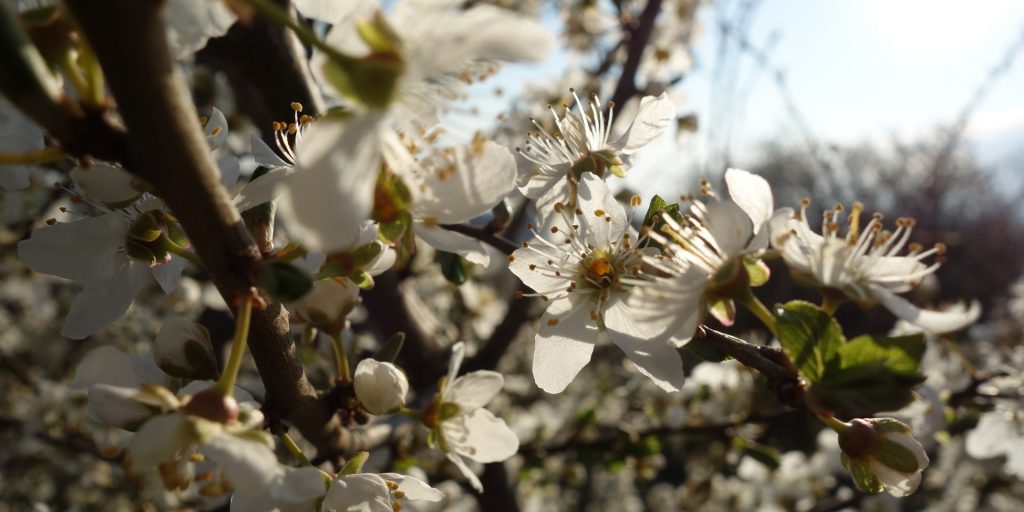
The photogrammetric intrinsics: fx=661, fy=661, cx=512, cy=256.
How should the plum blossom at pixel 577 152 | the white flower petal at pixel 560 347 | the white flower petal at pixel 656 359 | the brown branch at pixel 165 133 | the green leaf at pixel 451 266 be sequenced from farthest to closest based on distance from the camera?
the green leaf at pixel 451 266 < the plum blossom at pixel 577 152 < the white flower petal at pixel 560 347 < the white flower petal at pixel 656 359 < the brown branch at pixel 165 133

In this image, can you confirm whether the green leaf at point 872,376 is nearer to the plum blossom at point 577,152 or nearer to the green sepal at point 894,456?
the green sepal at point 894,456

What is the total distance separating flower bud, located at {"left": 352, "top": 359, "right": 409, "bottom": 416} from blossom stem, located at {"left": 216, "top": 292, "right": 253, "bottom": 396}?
9.5 inches

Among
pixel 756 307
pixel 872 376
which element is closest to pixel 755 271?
pixel 756 307

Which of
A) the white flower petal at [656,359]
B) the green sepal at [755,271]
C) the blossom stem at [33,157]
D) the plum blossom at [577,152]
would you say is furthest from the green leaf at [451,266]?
the blossom stem at [33,157]

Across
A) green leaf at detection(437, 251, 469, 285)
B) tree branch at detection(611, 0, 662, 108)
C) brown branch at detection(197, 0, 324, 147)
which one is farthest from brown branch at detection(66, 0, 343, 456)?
tree branch at detection(611, 0, 662, 108)

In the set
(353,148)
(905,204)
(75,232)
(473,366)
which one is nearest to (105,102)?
(353,148)

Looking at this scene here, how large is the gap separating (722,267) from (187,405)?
0.50m

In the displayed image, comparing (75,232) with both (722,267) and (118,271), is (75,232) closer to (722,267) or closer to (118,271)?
(118,271)

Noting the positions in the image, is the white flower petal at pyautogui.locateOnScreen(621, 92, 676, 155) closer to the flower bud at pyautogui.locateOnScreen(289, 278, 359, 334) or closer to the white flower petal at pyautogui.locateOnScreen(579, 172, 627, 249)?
the white flower petal at pyautogui.locateOnScreen(579, 172, 627, 249)

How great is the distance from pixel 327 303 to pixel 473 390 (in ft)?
0.77

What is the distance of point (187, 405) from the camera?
21.7 inches

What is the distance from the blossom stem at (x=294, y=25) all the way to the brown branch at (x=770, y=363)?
455 mm

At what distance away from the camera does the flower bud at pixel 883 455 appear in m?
0.68

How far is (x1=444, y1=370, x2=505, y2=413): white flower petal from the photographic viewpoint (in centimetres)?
88
